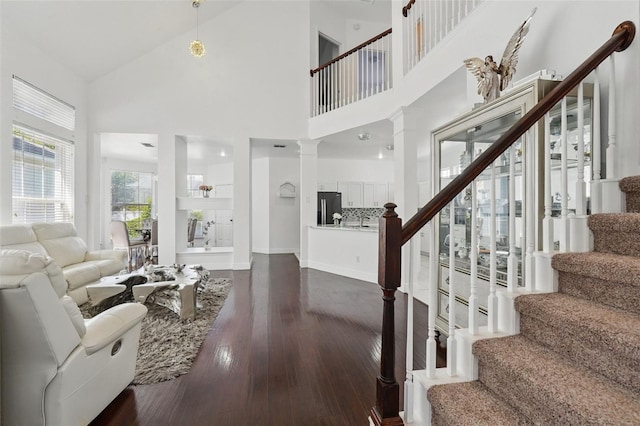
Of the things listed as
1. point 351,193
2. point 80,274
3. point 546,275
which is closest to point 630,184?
point 546,275

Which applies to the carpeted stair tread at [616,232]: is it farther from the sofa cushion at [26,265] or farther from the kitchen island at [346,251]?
the kitchen island at [346,251]

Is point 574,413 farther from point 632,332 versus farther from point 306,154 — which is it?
point 306,154

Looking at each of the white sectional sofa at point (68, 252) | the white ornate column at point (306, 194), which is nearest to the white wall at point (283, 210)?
the white ornate column at point (306, 194)

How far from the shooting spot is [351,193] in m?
8.05

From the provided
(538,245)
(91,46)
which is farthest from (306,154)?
(538,245)

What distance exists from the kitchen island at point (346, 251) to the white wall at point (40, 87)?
4139 mm

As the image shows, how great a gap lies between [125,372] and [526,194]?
264cm

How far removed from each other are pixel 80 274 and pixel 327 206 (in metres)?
5.31

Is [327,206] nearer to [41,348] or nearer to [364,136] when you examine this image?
[364,136]

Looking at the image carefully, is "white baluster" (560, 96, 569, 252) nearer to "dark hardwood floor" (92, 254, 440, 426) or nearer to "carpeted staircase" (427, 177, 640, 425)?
"carpeted staircase" (427, 177, 640, 425)

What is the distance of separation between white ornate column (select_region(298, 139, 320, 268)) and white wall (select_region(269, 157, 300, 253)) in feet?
6.96

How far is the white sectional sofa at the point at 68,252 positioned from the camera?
3.31 meters

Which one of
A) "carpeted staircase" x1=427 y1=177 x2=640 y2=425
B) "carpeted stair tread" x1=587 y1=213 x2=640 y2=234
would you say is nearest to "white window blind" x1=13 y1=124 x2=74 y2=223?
"carpeted staircase" x1=427 y1=177 x2=640 y2=425

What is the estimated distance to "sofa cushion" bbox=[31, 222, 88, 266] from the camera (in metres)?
3.72
